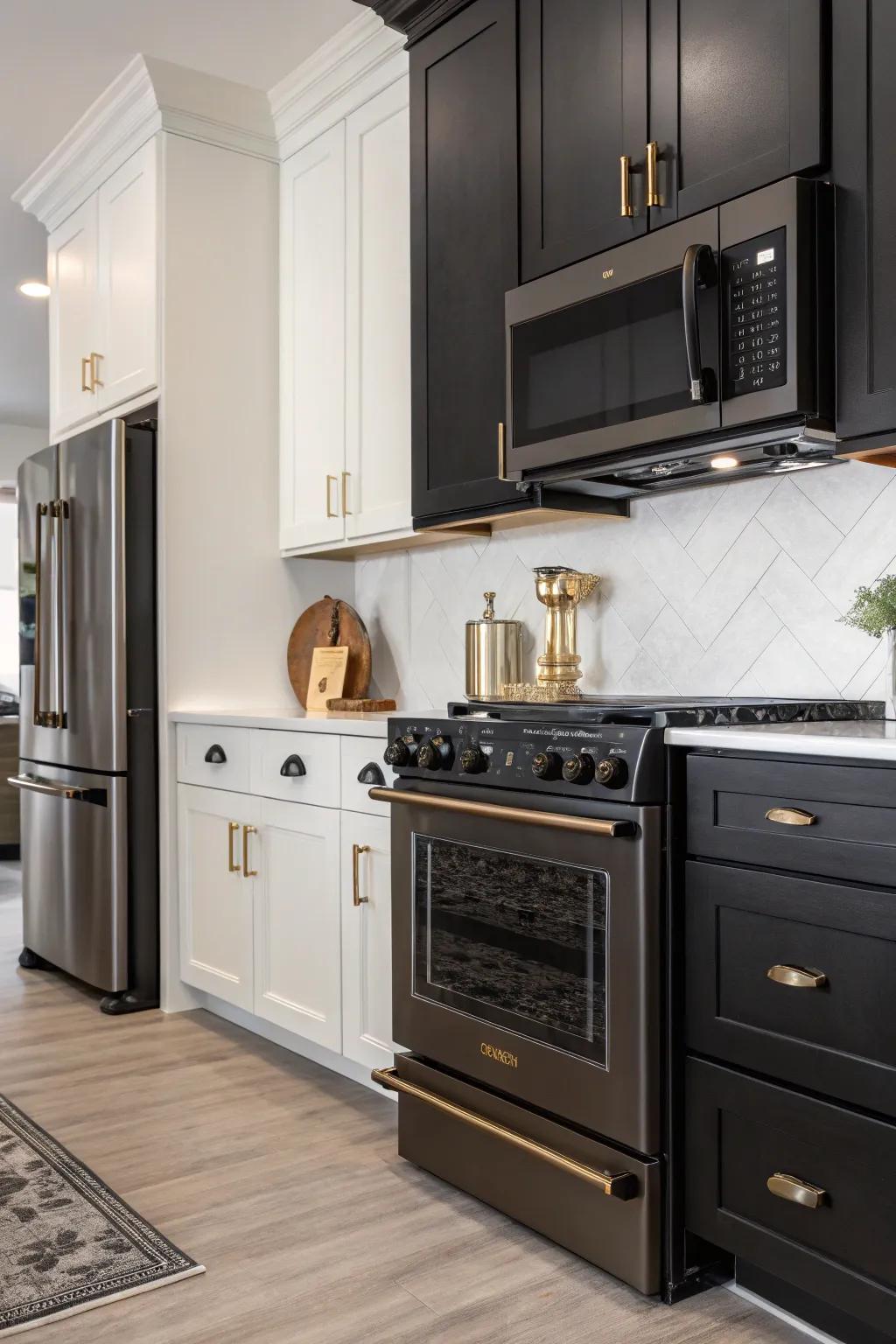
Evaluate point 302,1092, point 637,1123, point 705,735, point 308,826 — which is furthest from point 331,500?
point 637,1123

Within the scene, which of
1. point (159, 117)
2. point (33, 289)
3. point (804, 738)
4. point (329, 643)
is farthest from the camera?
point (33, 289)

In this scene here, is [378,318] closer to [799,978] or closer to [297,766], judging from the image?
[297,766]

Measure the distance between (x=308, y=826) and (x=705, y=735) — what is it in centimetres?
139

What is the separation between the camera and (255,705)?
3.73 meters

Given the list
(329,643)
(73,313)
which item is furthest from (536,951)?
(73,313)

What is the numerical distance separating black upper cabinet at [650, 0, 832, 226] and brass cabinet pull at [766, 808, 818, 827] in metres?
1.04

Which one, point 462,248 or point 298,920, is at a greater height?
point 462,248

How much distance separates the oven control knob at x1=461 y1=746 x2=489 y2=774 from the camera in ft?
7.05

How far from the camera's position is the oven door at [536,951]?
1836 millimetres

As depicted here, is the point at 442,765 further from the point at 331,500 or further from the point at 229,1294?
the point at 331,500

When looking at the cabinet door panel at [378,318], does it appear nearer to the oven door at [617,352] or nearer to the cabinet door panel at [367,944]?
the oven door at [617,352]

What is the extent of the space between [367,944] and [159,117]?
8.36 ft

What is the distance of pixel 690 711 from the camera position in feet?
6.18

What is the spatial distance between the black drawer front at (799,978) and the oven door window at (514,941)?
18 centimetres
